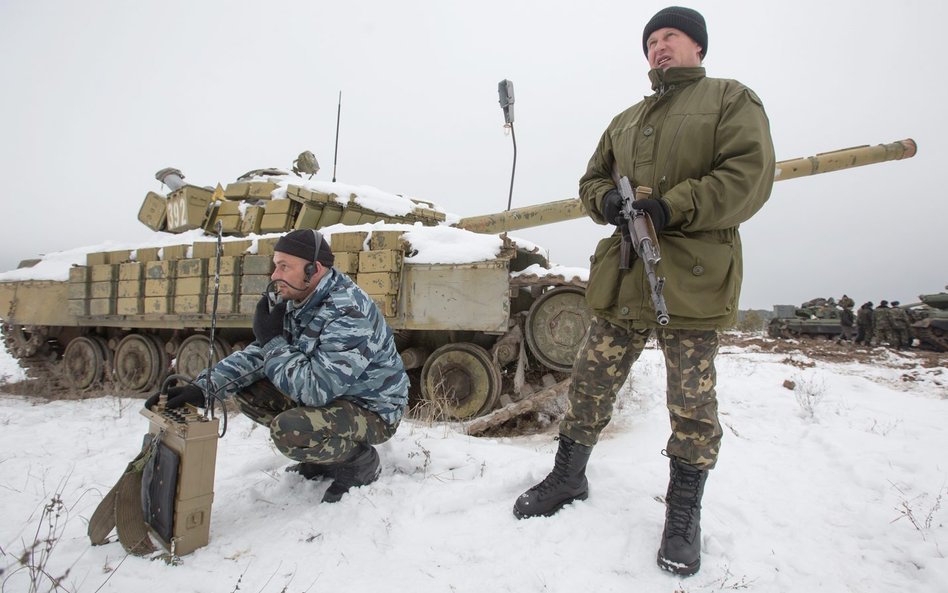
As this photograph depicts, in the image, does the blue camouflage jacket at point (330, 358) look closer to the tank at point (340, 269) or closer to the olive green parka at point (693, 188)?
the tank at point (340, 269)

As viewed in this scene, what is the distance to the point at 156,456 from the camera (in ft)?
6.84

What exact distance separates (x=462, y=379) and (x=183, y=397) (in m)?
3.25

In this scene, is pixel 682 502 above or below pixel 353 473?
above

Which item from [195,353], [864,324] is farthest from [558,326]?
[864,324]

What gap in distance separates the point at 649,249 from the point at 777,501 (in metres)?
1.75

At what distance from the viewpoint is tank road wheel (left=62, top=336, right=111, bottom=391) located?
7805 millimetres

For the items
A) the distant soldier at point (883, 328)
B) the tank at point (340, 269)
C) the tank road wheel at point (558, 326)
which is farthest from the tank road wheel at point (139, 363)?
the distant soldier at point (883, 328)

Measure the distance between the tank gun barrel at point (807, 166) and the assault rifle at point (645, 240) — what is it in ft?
7.45

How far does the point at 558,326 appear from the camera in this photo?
5109 mm

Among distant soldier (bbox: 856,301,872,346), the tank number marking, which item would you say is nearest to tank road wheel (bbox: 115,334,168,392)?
the tank number marking

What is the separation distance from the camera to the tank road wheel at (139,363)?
23.8 ft

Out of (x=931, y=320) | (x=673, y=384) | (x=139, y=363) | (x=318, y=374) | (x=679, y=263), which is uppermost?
(x=931, y=320)

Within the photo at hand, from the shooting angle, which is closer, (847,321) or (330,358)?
(330,358)

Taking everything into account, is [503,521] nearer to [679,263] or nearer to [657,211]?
[679,263]
